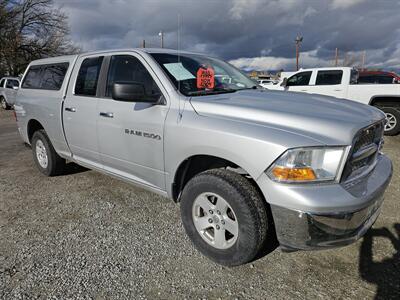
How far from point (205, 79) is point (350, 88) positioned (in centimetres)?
681

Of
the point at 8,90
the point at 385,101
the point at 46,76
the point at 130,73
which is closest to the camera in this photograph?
the point at 130,73

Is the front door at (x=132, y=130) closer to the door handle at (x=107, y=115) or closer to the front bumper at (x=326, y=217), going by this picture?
the door handle at (x=107, y=115)

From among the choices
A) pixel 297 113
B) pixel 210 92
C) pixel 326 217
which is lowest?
pixel 326 217

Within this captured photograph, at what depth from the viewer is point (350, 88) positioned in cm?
821

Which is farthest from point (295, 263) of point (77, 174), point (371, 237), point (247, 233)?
point (77, 174)

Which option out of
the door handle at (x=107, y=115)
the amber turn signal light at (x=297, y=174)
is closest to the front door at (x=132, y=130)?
the door handle at (x=107, y=115)

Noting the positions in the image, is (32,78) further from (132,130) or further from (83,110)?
(132,130)

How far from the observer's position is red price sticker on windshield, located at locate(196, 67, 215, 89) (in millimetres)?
2934

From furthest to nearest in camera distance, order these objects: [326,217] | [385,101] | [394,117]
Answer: [385,101] → [394,117] → [326,217]

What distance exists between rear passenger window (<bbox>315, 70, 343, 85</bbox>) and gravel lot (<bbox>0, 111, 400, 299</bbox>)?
19.0 ft

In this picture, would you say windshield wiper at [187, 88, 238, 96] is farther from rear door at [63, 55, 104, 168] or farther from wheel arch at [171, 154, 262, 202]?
rear door at [63, 55, 104, 168]

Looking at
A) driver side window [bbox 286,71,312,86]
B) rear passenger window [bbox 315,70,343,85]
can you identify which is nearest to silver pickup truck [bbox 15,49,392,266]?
rear passenger window [bbox 315,70,343,85]

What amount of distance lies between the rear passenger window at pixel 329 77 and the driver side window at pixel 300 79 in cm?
32

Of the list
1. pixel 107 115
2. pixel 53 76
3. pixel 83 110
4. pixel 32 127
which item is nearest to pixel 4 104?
pixel 32 127
